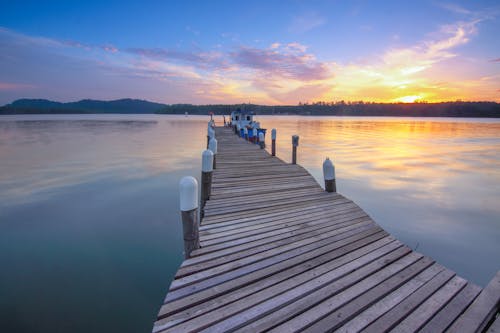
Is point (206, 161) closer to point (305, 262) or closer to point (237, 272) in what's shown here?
point (237, 272)

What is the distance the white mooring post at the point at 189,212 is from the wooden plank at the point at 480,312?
10.5 feet

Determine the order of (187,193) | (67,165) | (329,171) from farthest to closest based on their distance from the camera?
1. (67,165)
2. (329,171)
3. (187,193)

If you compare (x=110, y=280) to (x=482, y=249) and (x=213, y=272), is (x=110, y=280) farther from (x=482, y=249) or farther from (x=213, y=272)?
(x=482, y=249)

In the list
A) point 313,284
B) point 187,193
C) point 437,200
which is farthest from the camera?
point 437,200

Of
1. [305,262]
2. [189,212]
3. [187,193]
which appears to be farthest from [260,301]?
[187,193]

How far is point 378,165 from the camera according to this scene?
1645 cm

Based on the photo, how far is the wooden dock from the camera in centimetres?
258

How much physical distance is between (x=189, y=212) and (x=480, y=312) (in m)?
3.67

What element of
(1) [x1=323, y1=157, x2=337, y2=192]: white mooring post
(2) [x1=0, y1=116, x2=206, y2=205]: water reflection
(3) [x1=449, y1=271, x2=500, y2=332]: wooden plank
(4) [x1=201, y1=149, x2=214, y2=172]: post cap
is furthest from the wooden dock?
(2) [x1=0, y1=116, x2=206, y2=205]: water reflection

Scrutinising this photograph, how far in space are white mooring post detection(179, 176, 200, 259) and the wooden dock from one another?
153 millimetres

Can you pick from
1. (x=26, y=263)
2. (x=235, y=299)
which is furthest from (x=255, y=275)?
(x=26, y=263)

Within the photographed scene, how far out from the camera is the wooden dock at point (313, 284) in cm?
258

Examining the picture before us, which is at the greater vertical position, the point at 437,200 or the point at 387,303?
the point at 387,303

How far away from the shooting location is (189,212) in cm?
374
